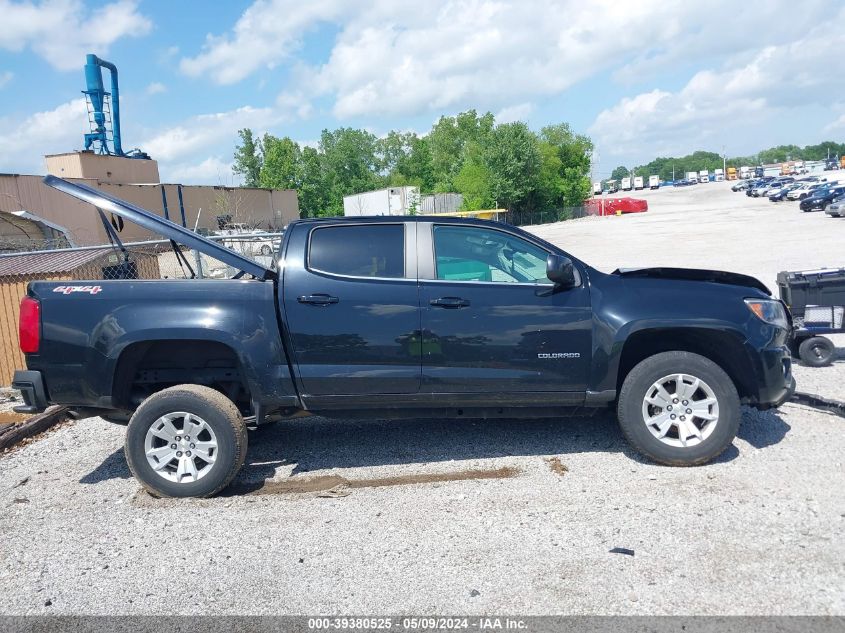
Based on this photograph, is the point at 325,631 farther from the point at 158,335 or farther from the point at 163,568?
the point at 158,335

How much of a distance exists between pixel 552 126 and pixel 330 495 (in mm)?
74870

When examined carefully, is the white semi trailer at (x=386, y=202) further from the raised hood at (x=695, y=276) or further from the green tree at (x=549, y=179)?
the raised hood at (x=695, y=276)

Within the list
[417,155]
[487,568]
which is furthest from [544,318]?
[417,155]

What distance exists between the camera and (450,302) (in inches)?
184

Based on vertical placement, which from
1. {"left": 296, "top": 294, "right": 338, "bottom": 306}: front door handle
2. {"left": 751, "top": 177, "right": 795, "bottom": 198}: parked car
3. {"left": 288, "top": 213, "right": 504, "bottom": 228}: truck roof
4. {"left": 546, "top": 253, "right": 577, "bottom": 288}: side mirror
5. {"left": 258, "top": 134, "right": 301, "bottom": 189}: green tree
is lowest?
{"left": 296, "top": 294, "right": 338, "bottom": 306}: front door handle

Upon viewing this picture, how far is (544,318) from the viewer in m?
4.68

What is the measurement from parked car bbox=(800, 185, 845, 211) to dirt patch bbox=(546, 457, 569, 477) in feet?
143

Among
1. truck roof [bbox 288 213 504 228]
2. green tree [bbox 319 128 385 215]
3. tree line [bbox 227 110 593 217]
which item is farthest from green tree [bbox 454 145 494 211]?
truck roof [bbox 288 213 504 228]

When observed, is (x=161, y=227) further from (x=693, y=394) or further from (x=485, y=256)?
(x=693, y=394)

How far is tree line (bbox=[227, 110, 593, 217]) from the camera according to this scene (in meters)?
61.8

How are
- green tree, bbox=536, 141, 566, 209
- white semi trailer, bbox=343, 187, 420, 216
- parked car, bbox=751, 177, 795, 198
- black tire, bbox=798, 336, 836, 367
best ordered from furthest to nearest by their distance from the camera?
parked car, bbox=751, 177, 795, 198 < green tree, bbox=536, 141, 566, 209 < white semi trailer, bbox=343, 187, 420, 216 < black tire, bbox=798, 336, 836, 367

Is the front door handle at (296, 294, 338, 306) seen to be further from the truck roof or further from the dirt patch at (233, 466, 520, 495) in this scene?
the dirt patch at (233, 466, 520, 495)

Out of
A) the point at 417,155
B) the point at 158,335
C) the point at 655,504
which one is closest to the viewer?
the point at 655,504

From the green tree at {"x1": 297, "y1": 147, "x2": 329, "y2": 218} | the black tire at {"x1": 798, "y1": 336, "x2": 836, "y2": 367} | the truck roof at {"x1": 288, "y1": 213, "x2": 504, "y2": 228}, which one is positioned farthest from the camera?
the green tree at {"x1": 297, "y1": 147, "x2": 329, "y2": 218}
